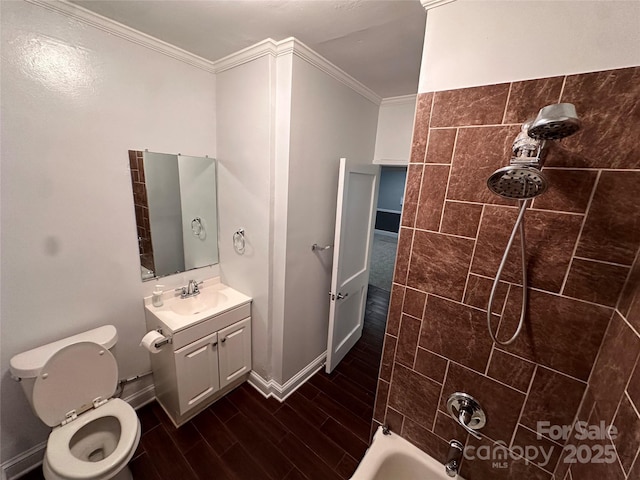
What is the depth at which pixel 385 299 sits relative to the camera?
12.2 ft

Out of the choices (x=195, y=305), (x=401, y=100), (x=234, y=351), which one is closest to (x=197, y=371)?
(x=234, y=351)

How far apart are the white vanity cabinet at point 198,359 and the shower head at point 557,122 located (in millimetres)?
1861

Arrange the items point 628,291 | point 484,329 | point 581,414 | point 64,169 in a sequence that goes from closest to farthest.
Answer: point 628,291, point 581,414, point 484,329, point 64,169

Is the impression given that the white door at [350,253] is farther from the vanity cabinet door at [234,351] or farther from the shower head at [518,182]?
the shower head at [518,182]

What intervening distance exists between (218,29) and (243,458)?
8.35ft

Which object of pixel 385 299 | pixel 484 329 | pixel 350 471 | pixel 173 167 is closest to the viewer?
pixel 484 329

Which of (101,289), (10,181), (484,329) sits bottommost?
(101,289)

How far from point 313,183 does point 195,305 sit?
4.29ft

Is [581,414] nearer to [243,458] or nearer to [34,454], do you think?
[243,458]

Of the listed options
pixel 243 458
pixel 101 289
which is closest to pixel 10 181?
pixel 101 289

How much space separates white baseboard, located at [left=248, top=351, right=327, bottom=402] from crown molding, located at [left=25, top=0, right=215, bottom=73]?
7.92ft

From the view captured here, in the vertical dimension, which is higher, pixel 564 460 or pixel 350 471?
pixel 564 460

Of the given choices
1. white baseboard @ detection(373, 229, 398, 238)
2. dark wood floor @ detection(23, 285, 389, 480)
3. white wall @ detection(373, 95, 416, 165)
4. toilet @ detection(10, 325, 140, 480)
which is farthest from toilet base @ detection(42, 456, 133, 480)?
white baseboard @ detection(373, 229, 398, 238)

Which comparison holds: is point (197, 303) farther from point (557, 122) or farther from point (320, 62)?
point (557, 122)
